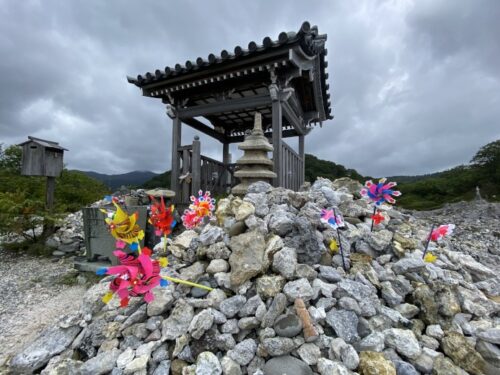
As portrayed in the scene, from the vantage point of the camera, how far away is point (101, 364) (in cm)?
163

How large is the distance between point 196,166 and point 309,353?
4.23 metres

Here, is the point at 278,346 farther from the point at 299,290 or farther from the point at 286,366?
the point at 299,290

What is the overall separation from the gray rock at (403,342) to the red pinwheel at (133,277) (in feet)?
5.57

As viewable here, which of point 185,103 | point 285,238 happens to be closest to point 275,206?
point 285,238

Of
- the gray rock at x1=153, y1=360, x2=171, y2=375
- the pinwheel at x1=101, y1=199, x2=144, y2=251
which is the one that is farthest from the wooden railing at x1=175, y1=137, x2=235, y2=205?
the gray rock at x1=153, y1=360, x2=171, y2=375

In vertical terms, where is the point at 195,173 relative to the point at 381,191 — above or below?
above

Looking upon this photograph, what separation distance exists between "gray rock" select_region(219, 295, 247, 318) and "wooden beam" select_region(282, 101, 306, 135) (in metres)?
4.09

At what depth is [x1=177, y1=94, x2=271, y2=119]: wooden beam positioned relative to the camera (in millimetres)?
4922

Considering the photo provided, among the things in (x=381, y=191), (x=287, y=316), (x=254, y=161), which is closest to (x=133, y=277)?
(x=287, y=316)

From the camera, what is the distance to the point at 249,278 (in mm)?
2016

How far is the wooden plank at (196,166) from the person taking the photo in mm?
5125

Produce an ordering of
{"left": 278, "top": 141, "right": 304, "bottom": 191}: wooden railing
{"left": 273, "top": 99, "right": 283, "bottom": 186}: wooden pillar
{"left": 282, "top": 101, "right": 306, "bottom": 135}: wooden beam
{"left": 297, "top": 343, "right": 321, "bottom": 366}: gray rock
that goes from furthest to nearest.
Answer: {"left": 282, "top": 101, "right": 306, "bottom": 135}: wooden beam, {"left": 278, "top": 141, "right": 304, "bottom": 191}: wooden railing, {"left": 273, "top": 99, "right": 283, "bottom": 186}: wooden pillar, {"left": 297, "top": 343, "right": 321, "bottom": 366}: gray rock

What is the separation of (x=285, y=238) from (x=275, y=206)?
55cm

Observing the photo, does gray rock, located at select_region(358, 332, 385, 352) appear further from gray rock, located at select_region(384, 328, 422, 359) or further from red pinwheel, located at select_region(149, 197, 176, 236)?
red pinwheel, located at select_region(149, 197, 176, 236)
